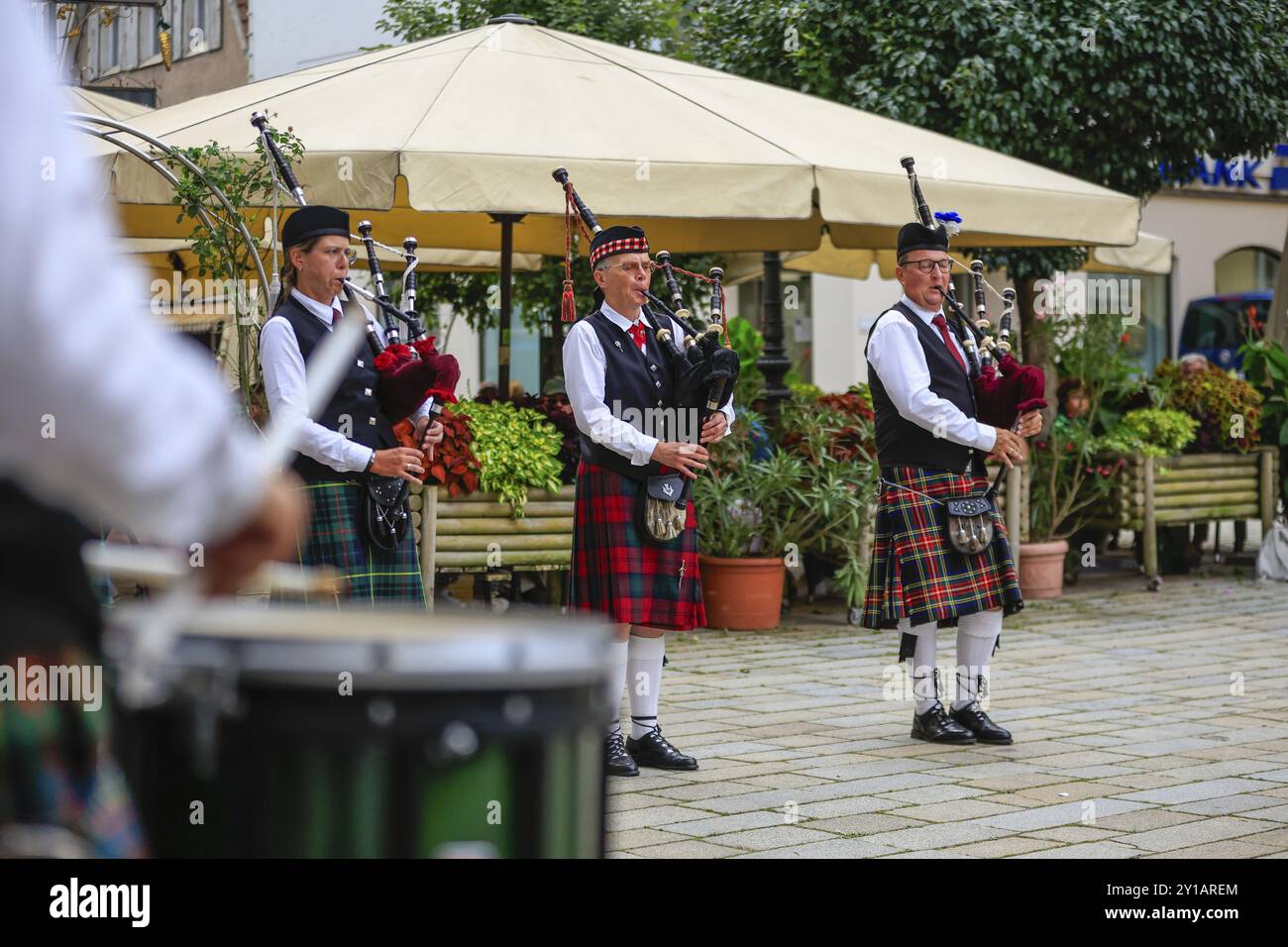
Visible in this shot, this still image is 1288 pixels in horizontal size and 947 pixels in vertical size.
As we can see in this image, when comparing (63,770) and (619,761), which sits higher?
(63,770)

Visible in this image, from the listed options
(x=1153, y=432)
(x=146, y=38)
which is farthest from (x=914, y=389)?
(x=146, y=38)

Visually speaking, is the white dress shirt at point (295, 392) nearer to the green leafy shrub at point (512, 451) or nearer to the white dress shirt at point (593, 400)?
the white dress shirt at point (593, 400)

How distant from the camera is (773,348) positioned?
1062 cm

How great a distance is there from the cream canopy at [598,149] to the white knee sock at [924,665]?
2040 millimetres

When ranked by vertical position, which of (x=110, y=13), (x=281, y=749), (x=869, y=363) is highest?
(x=110, y=13)

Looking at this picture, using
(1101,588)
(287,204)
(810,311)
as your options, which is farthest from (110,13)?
(810,311)

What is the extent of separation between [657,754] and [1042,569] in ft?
17.4

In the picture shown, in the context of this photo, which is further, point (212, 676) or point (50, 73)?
point (212, 676)

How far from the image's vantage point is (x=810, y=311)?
22156 mm

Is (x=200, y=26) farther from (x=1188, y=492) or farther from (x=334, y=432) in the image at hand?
(x=334, y=432)

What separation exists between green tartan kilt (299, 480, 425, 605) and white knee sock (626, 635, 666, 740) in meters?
1.05

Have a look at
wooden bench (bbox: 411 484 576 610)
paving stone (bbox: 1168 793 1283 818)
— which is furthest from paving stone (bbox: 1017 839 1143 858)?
wooden bench (bbox: 411 484 576 610)

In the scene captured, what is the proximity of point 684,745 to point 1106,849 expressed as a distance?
6.32 feet
